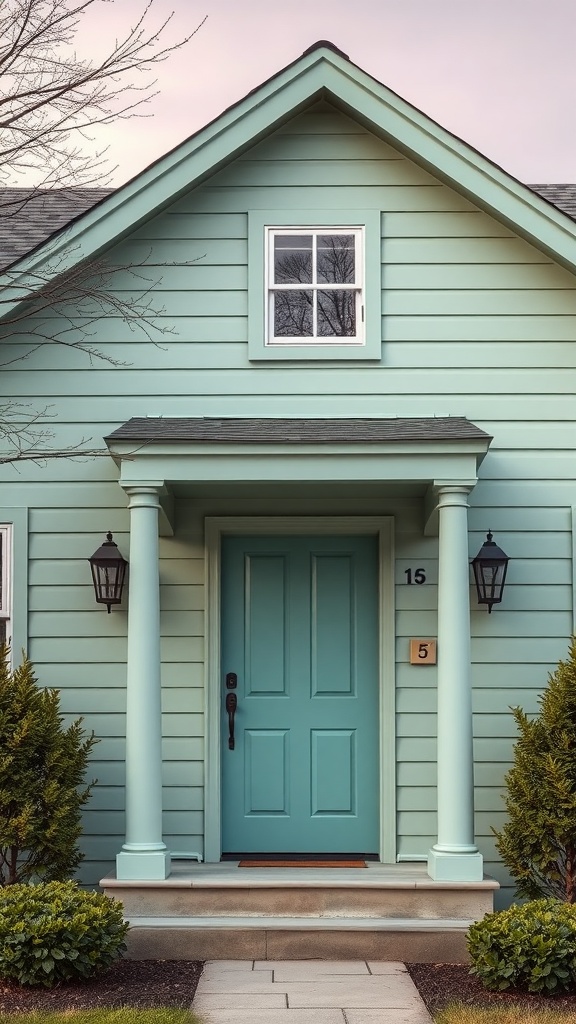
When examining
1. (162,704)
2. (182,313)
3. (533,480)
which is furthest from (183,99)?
(162,704)

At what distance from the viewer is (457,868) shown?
698 centimetres

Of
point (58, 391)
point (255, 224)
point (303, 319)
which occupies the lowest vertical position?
point (58, 391)

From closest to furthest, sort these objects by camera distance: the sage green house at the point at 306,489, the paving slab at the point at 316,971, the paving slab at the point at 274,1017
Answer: the paving slab at the point at 274,1017 → the paving slab at the point at 316,971 → the sage green house at the point at 306,489

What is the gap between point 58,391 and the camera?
8.09 m

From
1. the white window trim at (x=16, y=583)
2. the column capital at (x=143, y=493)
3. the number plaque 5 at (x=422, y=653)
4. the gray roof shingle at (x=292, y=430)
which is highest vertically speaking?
the gray roof shingle at (x=292, y=430)

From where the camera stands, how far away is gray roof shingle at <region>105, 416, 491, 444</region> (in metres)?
7.09

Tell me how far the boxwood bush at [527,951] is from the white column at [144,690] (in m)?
2.07

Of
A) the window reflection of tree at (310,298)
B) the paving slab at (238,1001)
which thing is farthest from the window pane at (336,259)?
the paving slab at (238,1001)

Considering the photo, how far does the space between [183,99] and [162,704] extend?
13.3 feet

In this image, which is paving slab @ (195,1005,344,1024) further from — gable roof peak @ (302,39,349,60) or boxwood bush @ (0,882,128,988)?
gable roof peak @ (302,39,349,60)

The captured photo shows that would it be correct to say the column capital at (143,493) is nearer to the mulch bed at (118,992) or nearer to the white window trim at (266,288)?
the white window trim at (266,288)

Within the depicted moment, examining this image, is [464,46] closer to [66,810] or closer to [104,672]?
[104,672]

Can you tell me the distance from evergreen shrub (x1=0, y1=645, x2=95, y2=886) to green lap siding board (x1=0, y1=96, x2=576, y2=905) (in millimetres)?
779

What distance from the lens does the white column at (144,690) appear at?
23.3ft
